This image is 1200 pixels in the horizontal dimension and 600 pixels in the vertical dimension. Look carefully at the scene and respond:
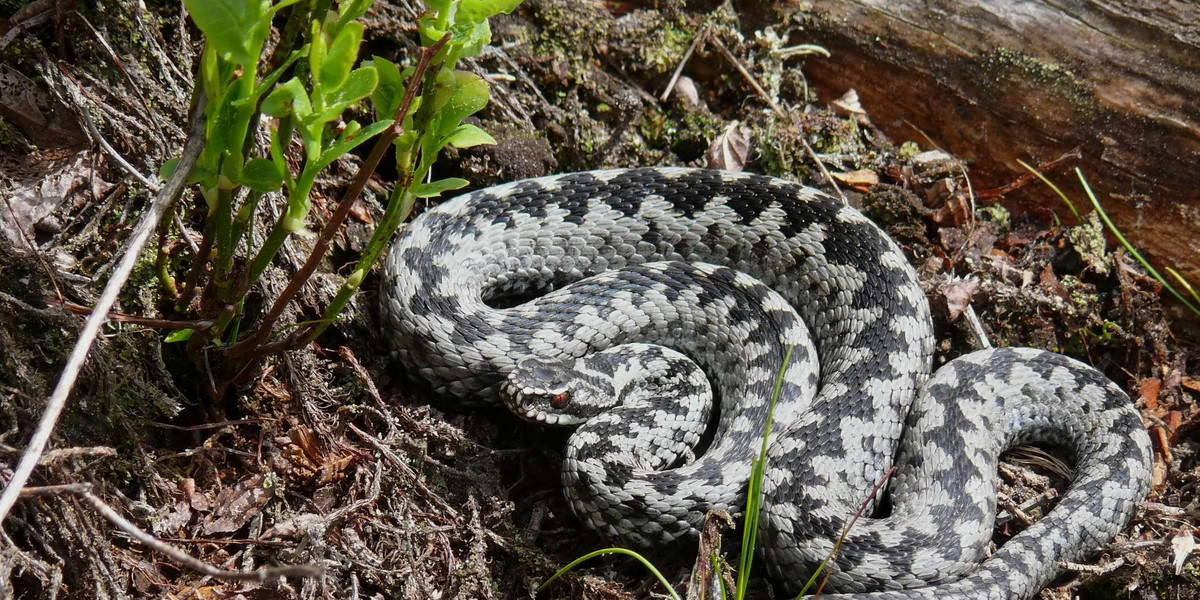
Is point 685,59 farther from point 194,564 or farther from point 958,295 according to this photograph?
point 194,564

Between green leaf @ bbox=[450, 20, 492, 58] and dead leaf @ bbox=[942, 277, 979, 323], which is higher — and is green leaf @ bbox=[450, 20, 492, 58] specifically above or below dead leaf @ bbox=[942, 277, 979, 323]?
above

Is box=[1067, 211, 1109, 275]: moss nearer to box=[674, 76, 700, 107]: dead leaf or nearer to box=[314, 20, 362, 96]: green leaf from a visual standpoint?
box=[674, 76, 700, 107]: dead leaf

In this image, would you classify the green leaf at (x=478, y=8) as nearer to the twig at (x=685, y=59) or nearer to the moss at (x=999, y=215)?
the twig at (x=685, y=59)

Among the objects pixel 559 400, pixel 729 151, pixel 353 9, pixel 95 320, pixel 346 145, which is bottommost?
pixel 559 400

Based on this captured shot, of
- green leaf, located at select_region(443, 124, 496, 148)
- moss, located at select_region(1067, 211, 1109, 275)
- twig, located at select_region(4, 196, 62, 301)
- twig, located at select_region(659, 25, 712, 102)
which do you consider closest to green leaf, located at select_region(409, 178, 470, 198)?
green leaf, located at select_region(443, 124, 496, 148)

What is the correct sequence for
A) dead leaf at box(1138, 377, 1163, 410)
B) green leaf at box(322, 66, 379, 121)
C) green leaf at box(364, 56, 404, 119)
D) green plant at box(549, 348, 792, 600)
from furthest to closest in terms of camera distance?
dead leaf at box(1138, 377, 1163, 410), green plant at box(549, 348, 792, 600), green leaf at box(364, 56, 404, 119), green leaf at box(322, 66, 379, 121)

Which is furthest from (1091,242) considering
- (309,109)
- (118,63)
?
(118,63)

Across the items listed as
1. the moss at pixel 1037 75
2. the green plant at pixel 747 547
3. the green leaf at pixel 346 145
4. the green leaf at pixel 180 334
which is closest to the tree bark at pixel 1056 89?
the moss at pixel 1037 75
